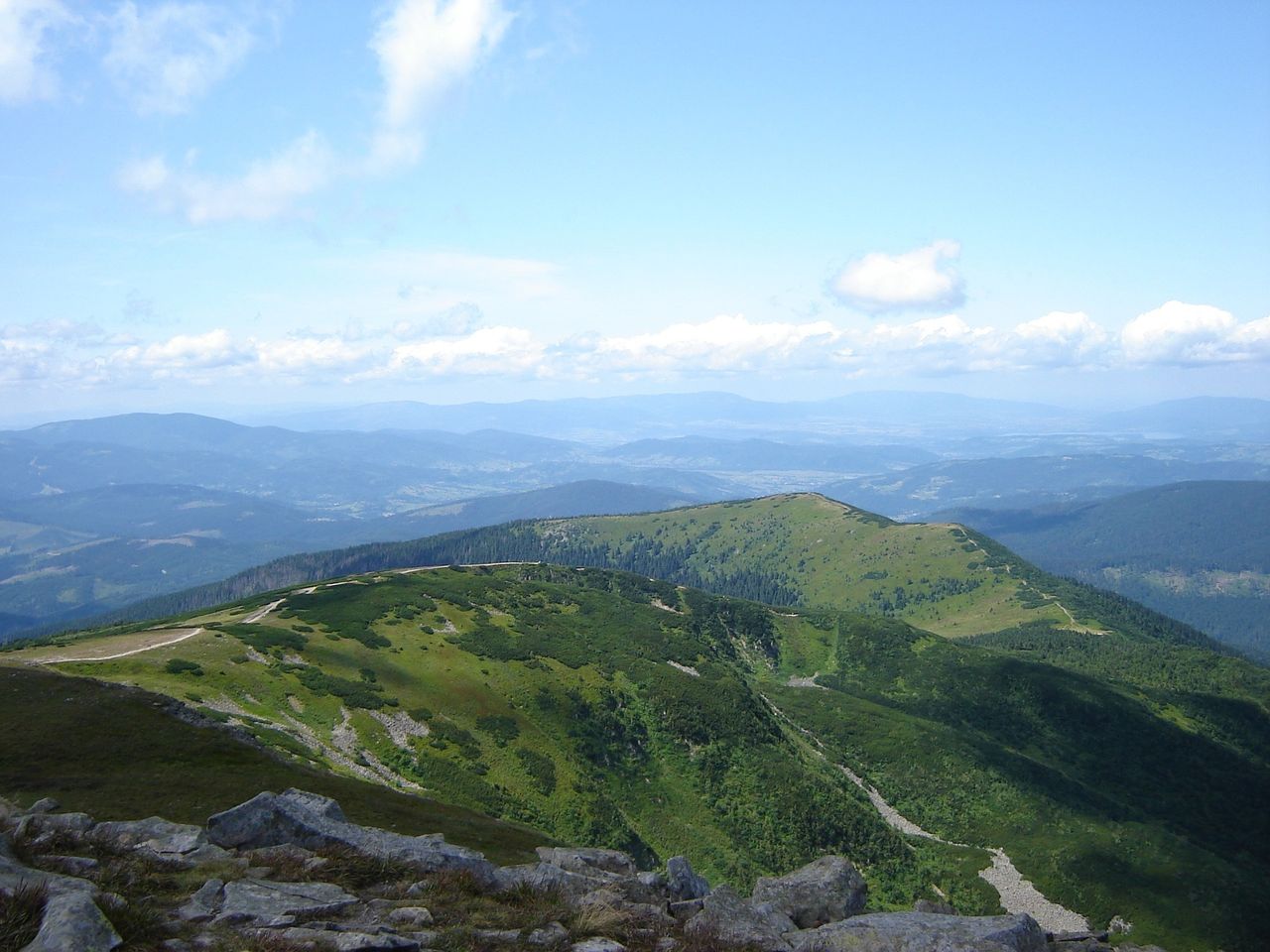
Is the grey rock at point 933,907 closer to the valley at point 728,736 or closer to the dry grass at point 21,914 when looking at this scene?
A: the dry grass at point 21,914

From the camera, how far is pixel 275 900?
17.5 meters

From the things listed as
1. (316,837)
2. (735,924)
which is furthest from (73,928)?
(735,924)

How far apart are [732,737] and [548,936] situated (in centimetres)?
8879

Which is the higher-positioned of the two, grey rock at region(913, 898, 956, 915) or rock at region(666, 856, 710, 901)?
rock at region(666, 856, 710, 901)

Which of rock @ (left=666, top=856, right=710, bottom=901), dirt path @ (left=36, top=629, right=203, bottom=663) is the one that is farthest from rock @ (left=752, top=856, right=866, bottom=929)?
dirt path @ (left=36, top=629, right=203, bottom=663)

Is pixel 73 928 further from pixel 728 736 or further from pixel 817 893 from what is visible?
pixel 728 736

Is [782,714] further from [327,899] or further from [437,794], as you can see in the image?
[327,899]

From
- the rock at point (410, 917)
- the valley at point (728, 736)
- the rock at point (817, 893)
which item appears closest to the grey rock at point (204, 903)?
the rock at point (410, 917)

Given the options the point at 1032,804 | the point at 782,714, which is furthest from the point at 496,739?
the point at 1032,804

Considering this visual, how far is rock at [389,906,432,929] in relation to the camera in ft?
56.7

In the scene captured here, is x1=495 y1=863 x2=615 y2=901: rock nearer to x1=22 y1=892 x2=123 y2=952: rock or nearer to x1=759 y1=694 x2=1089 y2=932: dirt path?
x1=22 y1=892 x2=123 y2=952: rock

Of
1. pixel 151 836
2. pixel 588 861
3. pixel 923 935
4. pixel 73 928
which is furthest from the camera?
pixel 588 861

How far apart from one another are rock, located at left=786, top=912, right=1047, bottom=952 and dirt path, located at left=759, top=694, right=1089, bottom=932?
7045cm

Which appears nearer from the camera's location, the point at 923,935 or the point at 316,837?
the point at 923,935
